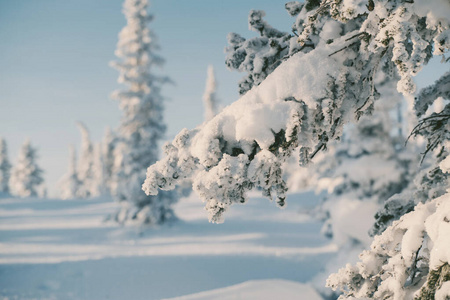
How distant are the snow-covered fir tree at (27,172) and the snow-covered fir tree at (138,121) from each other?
3733cm

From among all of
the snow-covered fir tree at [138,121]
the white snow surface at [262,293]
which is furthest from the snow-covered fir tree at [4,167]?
the white snow surface at [262,293]

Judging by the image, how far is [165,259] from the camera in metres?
14.0

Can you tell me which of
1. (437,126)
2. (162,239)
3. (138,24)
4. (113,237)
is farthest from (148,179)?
(138,24)

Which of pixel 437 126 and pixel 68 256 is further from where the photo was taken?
pixel 68 256

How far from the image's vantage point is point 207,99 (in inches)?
1877

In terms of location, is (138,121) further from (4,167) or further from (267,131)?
(4,167)

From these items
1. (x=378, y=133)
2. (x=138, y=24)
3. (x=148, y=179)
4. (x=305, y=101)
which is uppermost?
(x=138, y=24)

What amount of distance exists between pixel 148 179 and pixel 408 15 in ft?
6.85

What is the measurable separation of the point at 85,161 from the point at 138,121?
51.7 metres

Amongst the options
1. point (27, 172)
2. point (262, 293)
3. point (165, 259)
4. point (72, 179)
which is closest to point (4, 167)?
point (27, 172)

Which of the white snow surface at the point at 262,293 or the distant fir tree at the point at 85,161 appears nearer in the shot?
the white snow surface at the point at 262,293

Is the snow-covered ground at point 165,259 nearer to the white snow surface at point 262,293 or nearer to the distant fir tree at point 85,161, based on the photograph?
the white snow surface at point 262,293

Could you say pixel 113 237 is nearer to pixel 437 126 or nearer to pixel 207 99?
pixel 437 126

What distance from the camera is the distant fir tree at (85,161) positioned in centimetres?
6575
